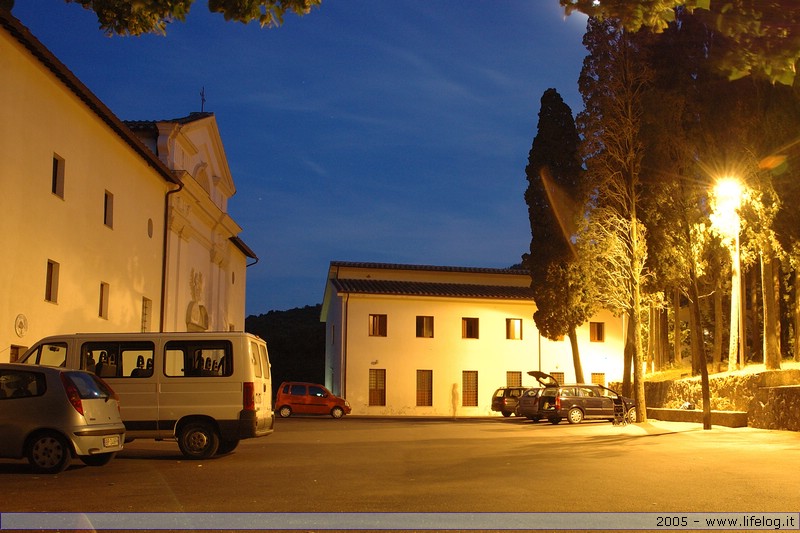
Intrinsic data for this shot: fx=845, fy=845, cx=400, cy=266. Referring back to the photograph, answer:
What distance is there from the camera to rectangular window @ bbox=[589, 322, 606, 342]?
5106 centimetres

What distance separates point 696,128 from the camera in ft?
89.1

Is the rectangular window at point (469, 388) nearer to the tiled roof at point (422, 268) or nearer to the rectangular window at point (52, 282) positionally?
the tiled roof at point (422, 268)

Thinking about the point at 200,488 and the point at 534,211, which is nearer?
the point at 200,488

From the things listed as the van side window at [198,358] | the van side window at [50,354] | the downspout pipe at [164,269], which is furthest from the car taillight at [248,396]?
the downspout pipe at [164,269]

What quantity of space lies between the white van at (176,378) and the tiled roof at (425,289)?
31304 millimetres

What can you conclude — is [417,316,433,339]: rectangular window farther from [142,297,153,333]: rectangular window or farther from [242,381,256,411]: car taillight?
[242,381,256,411]: car taillight

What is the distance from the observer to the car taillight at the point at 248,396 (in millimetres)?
15336

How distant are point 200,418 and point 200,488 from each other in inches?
190

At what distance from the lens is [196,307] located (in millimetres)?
34500

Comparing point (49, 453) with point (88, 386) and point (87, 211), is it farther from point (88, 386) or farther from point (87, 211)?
point (87, 211)

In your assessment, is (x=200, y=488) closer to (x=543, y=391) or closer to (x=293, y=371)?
(x=543, y=391)

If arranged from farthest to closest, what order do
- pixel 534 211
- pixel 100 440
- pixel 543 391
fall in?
pixel 534 211, pixel 543 391, pixel 100 440

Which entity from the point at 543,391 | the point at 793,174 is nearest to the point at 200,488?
the point at 793,174

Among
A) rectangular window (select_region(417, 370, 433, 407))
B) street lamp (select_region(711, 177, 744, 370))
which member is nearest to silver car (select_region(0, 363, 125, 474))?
street lamp (select_region(711, 177, 744, 370))
